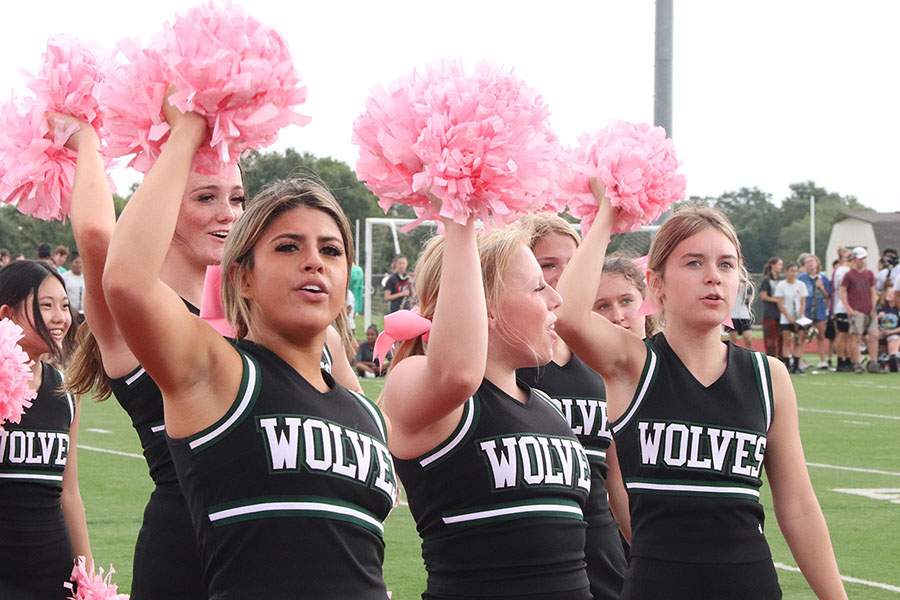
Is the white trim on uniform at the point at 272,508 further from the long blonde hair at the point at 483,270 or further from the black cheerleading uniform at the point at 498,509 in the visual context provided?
the long blonde hair at the point at 483,270

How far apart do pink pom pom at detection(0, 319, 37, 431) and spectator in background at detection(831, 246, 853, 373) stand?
15.7 metres

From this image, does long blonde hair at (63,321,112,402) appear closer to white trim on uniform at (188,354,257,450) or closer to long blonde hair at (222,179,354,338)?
long blonde hair at (222,179,354,338)

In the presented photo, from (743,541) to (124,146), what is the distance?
1839 millimetres

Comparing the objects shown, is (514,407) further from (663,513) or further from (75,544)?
(75,544)

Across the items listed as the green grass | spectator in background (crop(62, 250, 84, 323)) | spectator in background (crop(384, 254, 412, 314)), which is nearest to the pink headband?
the green grass

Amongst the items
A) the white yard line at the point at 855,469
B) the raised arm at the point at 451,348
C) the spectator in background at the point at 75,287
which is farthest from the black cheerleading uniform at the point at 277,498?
the spectator in background at the point at 75,287

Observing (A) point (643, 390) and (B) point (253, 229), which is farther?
(A) point (643, 390)

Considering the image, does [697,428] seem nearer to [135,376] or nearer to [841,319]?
[135,376]

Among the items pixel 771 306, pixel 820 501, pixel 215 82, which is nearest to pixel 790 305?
pixel 771 306

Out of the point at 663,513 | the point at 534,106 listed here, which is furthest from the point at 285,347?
the point at 663,513

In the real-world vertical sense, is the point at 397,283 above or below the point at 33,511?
above

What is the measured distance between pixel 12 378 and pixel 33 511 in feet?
1.35

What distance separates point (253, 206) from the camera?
2.37 meters

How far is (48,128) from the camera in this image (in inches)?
94.7
